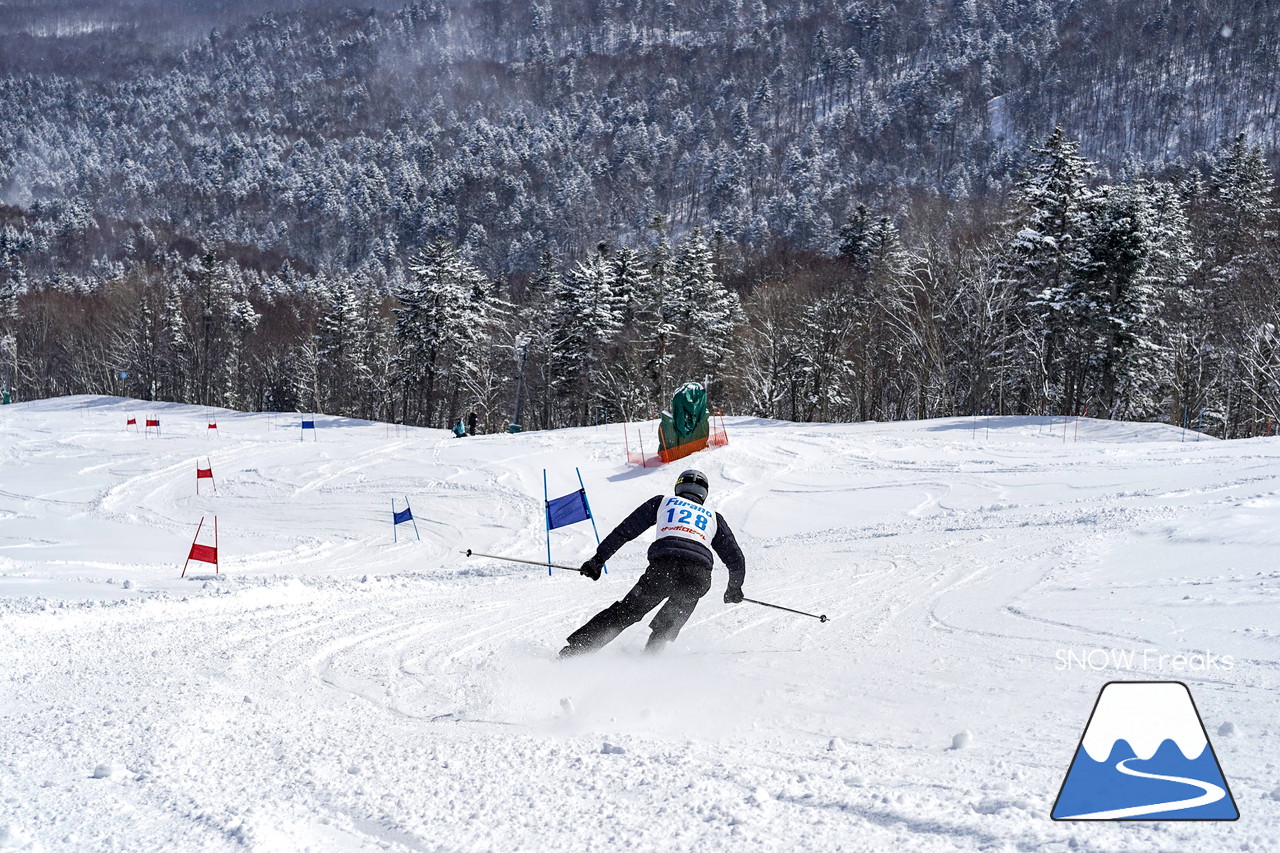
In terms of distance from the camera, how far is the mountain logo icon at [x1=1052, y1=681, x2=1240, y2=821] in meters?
2.74

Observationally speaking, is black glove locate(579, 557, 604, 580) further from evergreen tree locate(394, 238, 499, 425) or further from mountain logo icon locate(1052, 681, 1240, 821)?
evergreen tree locate(394, 238, 499, 425)

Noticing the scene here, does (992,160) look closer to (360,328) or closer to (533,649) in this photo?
(360,328)

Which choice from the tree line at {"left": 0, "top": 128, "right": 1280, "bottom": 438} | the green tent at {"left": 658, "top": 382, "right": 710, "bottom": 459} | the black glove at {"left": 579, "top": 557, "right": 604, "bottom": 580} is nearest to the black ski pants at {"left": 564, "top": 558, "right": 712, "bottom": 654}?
the black glove at {"left": 579, "top": 557, "right": 604, "bottom": 580}

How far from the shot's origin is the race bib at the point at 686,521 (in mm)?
6141

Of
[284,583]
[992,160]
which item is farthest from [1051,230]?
[992,160]

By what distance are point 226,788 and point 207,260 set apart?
240ft

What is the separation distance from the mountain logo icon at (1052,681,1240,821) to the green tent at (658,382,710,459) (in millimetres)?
19579

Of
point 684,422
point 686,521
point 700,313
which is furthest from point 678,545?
point 700,313

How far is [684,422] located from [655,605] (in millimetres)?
16617

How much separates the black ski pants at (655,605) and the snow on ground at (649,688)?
0.62ft

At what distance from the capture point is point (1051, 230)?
36000mm

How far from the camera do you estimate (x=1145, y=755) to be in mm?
2770

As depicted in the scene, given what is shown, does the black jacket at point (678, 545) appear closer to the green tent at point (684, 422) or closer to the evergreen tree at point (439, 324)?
the green tent at point (684, 422)

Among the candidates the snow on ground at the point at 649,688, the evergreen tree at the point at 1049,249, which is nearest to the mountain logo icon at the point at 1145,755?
the snow on ground at the point at 649,688
